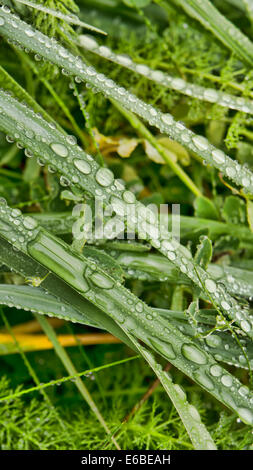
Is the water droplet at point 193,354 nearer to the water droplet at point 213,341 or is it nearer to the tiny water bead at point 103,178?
the water droplet at point 213,341

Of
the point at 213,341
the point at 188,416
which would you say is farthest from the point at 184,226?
the point at 188,416

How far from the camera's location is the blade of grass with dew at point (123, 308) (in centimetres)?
55

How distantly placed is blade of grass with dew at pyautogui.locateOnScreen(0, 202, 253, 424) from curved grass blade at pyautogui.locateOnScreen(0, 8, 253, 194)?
22cm

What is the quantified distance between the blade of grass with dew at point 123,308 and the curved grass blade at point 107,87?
217mm

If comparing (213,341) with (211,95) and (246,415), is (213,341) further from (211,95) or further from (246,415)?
(211,95)

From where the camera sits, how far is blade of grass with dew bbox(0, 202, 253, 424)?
0.55 m

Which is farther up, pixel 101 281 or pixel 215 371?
pixel 101 281

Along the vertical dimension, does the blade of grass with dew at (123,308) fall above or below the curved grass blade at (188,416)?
above

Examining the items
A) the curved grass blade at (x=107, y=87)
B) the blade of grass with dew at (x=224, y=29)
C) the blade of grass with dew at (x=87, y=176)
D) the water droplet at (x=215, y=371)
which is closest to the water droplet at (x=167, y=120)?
the curved grass blade at (x=107, y=87)

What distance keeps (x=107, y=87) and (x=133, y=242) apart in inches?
9.7

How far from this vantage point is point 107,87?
0.60 meters

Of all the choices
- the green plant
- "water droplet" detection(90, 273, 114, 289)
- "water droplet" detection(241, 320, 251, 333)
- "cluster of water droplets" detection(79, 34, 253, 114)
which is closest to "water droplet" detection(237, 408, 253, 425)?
the green plant

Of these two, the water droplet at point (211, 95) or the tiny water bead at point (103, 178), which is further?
the water droplet at point (211, 95)

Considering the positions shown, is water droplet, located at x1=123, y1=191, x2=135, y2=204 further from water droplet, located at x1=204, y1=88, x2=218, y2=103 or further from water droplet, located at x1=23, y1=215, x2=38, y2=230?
water droplet, located at x1=204, y1=88, x2=218, y2=103
